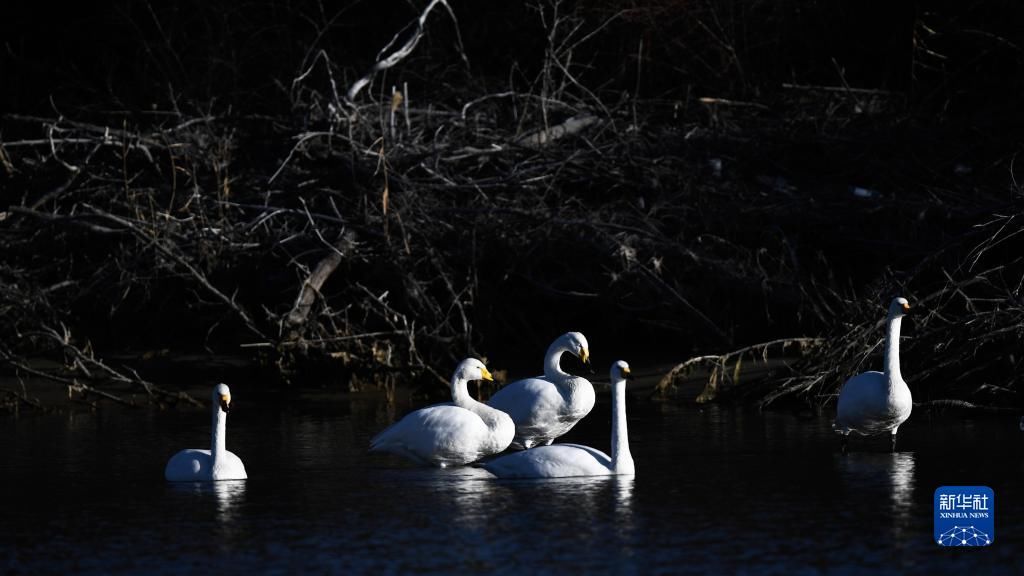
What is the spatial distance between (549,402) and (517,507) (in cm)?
271

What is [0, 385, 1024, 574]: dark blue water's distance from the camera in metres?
7.67

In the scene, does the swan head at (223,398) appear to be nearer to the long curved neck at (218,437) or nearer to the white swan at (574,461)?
the long curved neck at (218,437)

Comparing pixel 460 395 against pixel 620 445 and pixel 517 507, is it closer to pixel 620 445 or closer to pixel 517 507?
Result: pixel 620 445

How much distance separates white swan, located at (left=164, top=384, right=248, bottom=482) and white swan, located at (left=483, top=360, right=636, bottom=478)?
1617 mm

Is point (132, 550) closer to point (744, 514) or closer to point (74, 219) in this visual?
point (744, 514)

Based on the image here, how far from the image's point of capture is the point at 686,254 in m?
15.9

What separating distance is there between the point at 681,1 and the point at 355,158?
4684 mm

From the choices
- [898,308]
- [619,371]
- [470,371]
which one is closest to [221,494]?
[470,371]

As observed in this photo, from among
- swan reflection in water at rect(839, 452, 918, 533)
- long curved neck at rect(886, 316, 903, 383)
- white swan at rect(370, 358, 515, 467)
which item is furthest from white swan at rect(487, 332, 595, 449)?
long curved neck at rect(886, 316, 903, 383)

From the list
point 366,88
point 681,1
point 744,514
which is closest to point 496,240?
point 366,88

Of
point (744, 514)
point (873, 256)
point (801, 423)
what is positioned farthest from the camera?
point (873, 256)

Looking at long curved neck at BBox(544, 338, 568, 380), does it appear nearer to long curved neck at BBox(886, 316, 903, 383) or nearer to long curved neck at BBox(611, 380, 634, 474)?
long curved neck at BBox(611, 380, 634, 474)

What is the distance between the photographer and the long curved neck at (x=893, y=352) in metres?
10.9

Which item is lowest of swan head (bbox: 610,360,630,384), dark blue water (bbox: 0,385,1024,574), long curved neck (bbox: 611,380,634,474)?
dark blue water (bbox: 0,385,1024,574)
